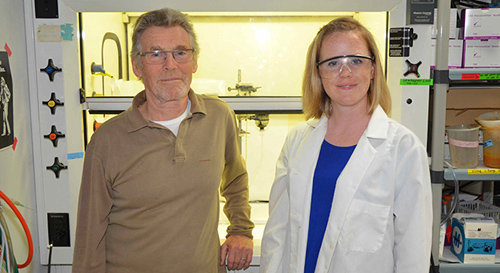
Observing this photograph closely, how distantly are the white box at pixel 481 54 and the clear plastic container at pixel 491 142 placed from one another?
0.87 feet

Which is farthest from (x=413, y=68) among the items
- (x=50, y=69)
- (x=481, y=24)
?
(x=50, y=69)

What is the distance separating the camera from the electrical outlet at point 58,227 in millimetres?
1860

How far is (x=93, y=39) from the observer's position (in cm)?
→ 197

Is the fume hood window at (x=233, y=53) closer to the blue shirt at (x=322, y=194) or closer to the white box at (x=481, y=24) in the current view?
the white box at (x=481, y=24)

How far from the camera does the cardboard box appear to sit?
1.85 m

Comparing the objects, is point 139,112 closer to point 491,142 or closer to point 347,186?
point 347,186

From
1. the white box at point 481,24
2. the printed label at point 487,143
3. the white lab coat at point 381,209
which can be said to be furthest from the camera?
the printed label at point 487,143

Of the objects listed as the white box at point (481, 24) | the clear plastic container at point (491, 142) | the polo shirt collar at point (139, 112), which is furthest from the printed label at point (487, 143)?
the polo shirt collar at point (139, 112)

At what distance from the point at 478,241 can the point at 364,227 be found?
963 millimetres

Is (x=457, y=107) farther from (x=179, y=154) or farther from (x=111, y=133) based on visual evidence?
(x=111, y=133)

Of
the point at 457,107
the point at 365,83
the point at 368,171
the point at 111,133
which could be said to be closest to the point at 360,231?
the point at 368,171

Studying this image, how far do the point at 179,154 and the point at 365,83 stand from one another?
26.0 inches

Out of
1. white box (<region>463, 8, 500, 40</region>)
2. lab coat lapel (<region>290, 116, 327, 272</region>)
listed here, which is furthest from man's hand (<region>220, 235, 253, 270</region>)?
white box (<region>463, 8, 500, 40</region>)

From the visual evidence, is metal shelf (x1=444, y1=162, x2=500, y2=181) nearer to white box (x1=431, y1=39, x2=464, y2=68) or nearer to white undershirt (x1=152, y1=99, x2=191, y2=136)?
white box (x1=431, y1=39, x2=464, y2=68)
